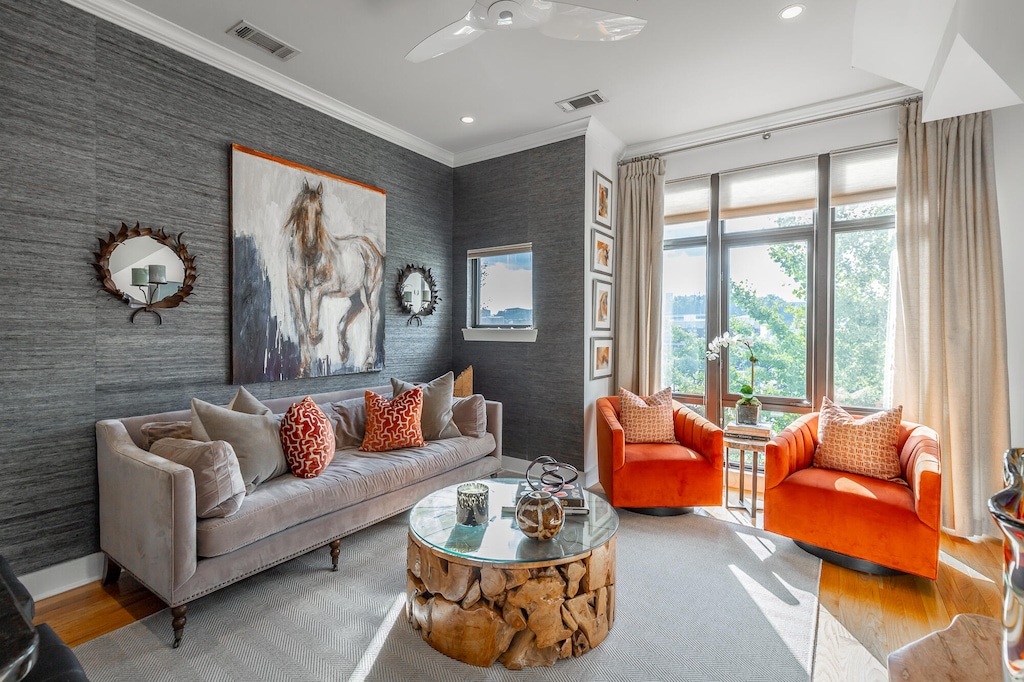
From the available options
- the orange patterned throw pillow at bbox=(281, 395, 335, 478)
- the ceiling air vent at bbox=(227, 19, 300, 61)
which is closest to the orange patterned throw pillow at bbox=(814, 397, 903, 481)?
the orange patterned throw pillow at bbox=(281, 395, 335, 478)

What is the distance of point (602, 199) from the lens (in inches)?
166

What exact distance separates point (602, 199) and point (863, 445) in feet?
8.53

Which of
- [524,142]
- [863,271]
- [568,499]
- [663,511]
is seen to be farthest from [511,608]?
[524,142]

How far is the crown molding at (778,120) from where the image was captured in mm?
3367

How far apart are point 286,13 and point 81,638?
3045mm

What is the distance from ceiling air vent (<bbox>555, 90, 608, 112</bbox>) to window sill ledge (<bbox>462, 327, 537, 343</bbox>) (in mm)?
1753

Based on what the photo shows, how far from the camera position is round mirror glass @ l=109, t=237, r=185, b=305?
8.34ft

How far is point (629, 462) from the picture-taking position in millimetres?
3283

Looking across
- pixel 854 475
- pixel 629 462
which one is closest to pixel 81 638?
pixel 629 462


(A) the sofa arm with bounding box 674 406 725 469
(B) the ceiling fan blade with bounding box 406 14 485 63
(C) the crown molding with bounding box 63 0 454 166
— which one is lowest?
(A) the sofa arm with bounding box 674 406 725 469

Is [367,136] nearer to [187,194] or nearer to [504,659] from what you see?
[187,194]

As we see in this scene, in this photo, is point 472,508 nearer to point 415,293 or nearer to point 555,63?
point 415,293

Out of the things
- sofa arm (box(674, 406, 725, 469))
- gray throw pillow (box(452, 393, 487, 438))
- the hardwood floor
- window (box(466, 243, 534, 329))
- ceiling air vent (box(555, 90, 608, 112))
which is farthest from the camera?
window (box(466, 243, 534, 329))

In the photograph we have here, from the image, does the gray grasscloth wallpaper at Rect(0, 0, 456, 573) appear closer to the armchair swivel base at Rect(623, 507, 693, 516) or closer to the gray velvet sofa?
the gray velvet sofa
